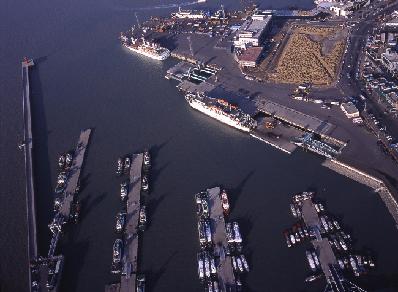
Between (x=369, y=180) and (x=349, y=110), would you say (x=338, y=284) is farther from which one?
(x=349, y=110)

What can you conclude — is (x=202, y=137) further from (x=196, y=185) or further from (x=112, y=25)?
(x=112, y=25)

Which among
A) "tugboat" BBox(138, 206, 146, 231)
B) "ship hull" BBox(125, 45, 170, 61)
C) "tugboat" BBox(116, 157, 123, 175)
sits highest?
"ship hull" BBox(125, 45, 170, 61)

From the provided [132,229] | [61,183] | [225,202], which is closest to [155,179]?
[132,229]

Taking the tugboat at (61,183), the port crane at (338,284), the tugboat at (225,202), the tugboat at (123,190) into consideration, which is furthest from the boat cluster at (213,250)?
the tugboat at (61,183)

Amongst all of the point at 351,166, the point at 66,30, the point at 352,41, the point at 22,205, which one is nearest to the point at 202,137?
the point at 351,166

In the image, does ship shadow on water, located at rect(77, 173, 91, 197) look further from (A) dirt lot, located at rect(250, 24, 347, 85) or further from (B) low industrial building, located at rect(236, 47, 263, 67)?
(B) low industrial building, located at rect(236, 47, 263, 67)

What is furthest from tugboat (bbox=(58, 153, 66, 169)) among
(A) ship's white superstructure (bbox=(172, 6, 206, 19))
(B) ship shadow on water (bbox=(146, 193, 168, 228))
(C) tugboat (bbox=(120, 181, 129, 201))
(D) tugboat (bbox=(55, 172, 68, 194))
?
(A) ship's white superstructure (bbox=(172, 6, 206, 19))
